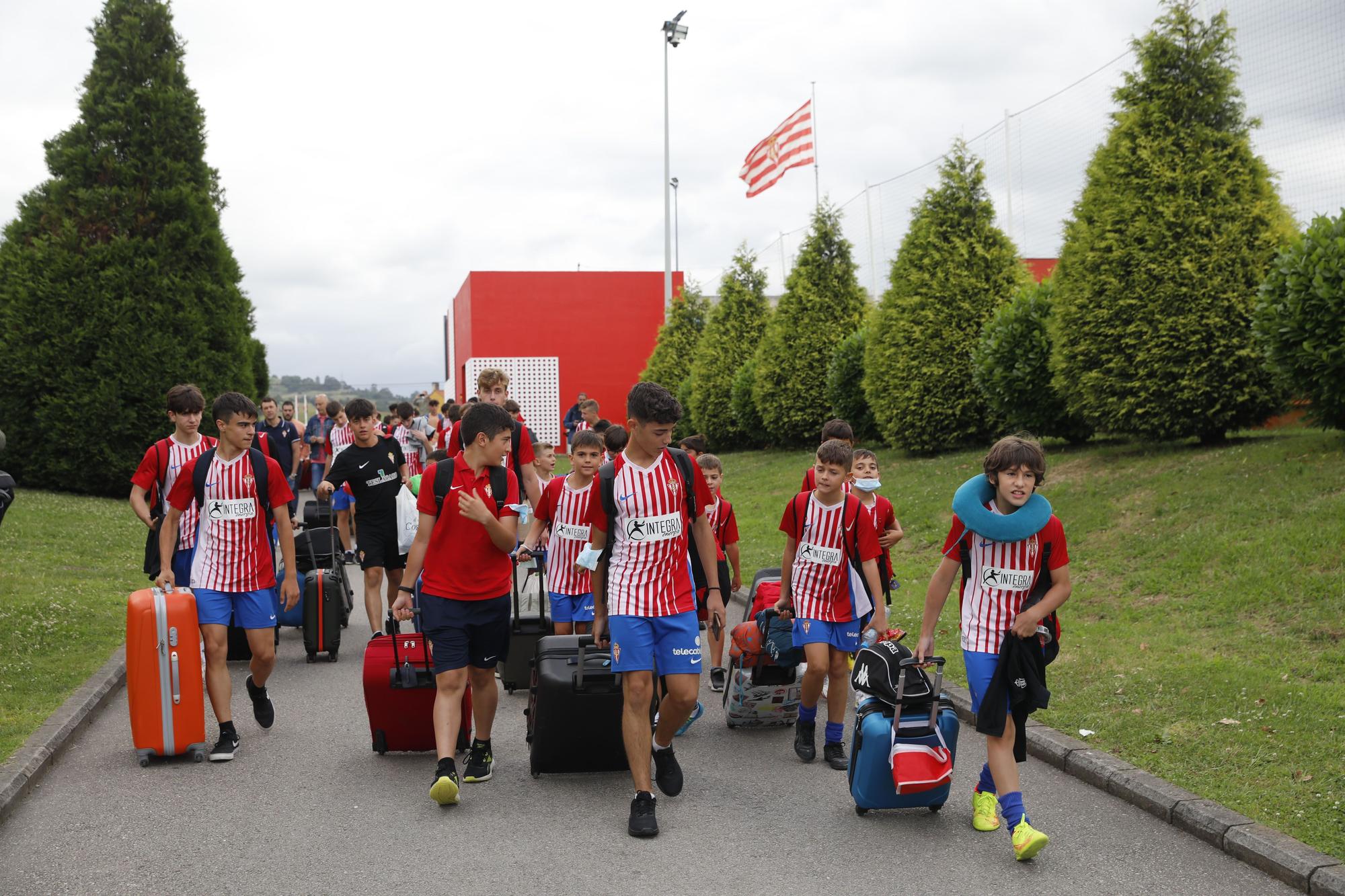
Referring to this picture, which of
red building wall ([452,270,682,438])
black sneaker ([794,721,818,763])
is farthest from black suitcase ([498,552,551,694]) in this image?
red building wall ([452,270,682,438])

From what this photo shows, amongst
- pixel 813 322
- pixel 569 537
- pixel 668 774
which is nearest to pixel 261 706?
pixel 569 537

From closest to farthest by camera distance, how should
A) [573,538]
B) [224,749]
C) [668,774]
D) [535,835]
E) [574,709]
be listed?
[535,835], [668,774], [574,709], [224,749], [573,538]

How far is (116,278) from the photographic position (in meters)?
20.8

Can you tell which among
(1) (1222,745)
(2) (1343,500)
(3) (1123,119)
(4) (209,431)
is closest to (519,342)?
(4) (209,431)

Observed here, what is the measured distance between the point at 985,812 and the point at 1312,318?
6828 millimetres

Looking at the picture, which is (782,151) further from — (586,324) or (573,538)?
(573,538)

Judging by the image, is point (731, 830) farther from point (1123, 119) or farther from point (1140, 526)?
point (1123, 119)

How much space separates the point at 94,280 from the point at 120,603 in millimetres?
11783

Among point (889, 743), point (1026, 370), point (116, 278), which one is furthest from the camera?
point (116, 278)

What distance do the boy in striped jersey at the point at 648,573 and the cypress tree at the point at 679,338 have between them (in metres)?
29.1

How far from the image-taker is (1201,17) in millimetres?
13219

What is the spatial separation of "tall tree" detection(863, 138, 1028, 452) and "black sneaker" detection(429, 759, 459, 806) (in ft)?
43.5

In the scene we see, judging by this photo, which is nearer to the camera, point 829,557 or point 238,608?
point 829,557

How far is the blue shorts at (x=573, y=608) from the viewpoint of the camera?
716cm
